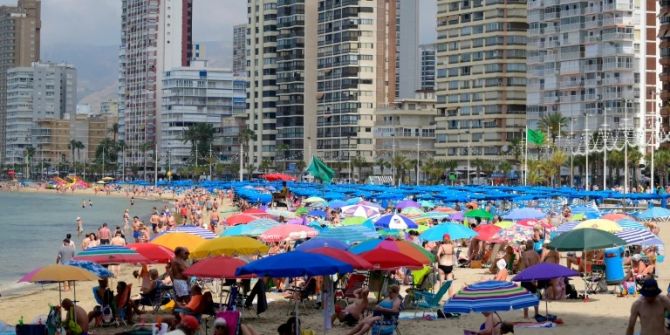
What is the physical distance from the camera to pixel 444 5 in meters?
122

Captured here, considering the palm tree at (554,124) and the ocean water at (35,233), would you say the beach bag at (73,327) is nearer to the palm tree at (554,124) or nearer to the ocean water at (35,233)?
the ocean water at (35,233)

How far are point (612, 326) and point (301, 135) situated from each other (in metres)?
122

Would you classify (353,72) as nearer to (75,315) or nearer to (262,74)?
(262,74)

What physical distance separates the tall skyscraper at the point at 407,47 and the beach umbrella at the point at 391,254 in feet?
454

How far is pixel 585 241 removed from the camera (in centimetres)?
2038

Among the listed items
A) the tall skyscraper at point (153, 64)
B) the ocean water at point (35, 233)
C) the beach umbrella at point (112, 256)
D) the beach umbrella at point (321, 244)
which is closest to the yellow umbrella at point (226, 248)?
the beach umbrella at point (321, 244)

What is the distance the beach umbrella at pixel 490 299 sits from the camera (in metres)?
15.0

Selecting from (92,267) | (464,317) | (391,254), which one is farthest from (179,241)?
(464,317)

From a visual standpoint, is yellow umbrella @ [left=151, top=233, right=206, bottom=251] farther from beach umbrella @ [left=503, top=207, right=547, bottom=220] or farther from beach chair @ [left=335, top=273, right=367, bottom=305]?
beach umbrella @ [left=503, top=207, right=547, bottom=220]

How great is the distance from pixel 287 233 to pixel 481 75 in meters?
94.1

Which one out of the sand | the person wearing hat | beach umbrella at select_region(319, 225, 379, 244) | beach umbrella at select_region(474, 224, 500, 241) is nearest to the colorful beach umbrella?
the sand

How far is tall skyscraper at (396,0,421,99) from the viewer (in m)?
158

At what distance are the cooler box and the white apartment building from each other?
525 ft

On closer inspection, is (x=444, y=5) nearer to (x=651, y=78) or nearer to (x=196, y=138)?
(x=651, y=78)
